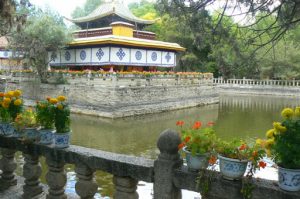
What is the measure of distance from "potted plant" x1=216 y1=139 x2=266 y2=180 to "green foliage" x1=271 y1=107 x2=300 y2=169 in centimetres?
16

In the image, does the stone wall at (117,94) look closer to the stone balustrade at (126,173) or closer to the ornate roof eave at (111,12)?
the ornate roof eave at (111,12)

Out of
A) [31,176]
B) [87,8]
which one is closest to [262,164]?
[31,176]

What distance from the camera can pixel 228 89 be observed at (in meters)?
41.2

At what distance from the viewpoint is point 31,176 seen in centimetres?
380

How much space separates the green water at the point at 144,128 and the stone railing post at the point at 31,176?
4434 mm

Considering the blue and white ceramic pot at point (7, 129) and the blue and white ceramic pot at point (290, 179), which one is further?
the blue and white ceramic pot at point (7, 129)

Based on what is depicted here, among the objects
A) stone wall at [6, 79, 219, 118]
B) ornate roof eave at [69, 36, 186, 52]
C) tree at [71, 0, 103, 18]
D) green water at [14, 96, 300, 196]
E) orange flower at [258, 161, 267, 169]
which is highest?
tree at [71, 0, 103, 18]

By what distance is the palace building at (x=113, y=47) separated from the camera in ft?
80.7

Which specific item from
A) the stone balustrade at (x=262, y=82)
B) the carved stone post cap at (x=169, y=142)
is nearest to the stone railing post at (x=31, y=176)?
the carved stone post cap at (x=169, y=142)

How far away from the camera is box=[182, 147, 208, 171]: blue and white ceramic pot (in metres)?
2.87

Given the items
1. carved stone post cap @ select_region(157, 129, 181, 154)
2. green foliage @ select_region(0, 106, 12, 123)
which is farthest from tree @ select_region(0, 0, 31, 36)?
carved stone post cap @ select_region(157, 129, 181, 154)

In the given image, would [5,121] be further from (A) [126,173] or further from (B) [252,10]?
(B) [252,10]

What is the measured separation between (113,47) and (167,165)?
2203cm

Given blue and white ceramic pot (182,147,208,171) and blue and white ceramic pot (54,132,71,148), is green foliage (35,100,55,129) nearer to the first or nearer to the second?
blue and white ceramic pot (54,132,71,148)
